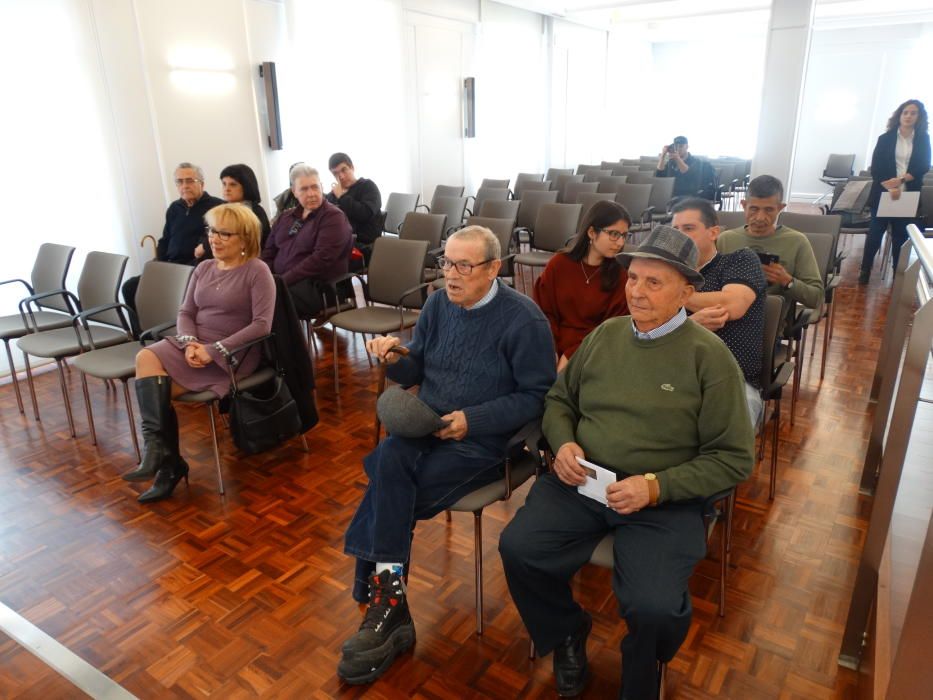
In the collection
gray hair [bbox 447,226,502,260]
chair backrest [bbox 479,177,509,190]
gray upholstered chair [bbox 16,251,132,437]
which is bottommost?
gray upholstered chair [bbox 16,251,132,437]

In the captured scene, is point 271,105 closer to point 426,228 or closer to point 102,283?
point 426,228

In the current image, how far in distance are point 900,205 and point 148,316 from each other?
598cm

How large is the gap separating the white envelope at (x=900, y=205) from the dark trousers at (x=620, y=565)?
5.18m

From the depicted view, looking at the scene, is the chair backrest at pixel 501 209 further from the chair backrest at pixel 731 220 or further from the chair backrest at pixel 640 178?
the chair backrest at pixel 640 178

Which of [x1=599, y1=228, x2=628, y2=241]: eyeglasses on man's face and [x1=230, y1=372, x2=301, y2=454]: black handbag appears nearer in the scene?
[x1=599, y1=228, x2=628, y2=241]: eyeglasses on man's face

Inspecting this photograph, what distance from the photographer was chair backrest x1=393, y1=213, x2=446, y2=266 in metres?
5.02

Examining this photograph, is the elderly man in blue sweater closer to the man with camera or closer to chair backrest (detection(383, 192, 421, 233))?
chair backrest (detection(383, 192, 421, 233))

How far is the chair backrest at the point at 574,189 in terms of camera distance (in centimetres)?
730

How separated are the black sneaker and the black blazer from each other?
6.09 m

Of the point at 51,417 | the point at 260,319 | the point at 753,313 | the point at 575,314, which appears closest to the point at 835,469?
the point at 753,313

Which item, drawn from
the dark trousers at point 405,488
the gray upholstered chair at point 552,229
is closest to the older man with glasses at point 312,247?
the gray upholstered chair at point 552,229

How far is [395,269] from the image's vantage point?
4.19 m

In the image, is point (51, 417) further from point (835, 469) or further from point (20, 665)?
point (835, 469)

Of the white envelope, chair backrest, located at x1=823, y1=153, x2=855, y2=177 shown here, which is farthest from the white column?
chair backrest, located at x1=823, y1=153, x2=855, y2=177
